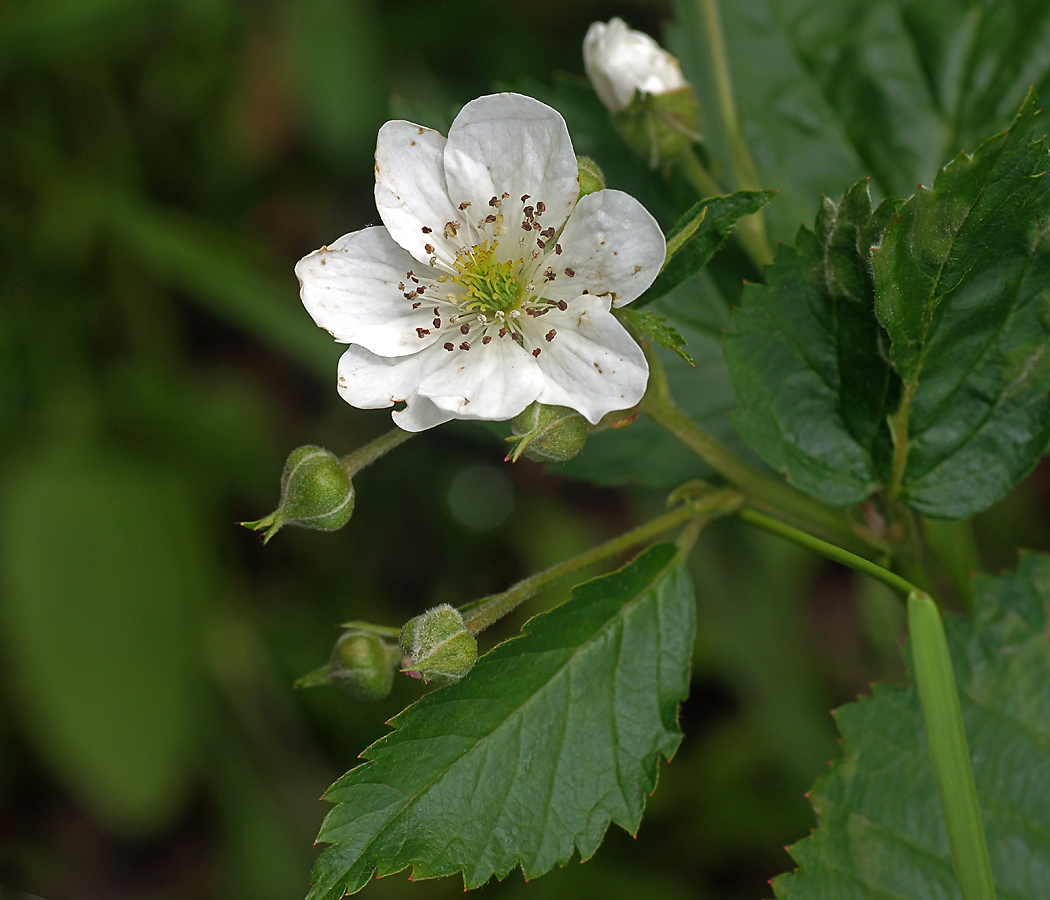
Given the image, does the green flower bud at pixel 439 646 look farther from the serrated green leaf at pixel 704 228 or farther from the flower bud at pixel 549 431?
the serrated green leaf at pixel 704 228

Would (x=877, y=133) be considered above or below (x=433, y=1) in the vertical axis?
below

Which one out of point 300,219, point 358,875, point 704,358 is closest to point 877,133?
point 704,358

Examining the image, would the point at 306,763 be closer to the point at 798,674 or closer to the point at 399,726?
the point at 798,674

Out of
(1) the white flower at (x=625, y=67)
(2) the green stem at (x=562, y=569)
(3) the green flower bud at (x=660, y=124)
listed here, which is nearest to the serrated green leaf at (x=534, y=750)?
(2) the green stem at (x=562, y=569)

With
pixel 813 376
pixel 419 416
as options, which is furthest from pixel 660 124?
pixel 419 416

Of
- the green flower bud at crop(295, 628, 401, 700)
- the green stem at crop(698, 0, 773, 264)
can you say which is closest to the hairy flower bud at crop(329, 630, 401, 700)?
the green flower bud at crop(295, 628, 401, 700)
